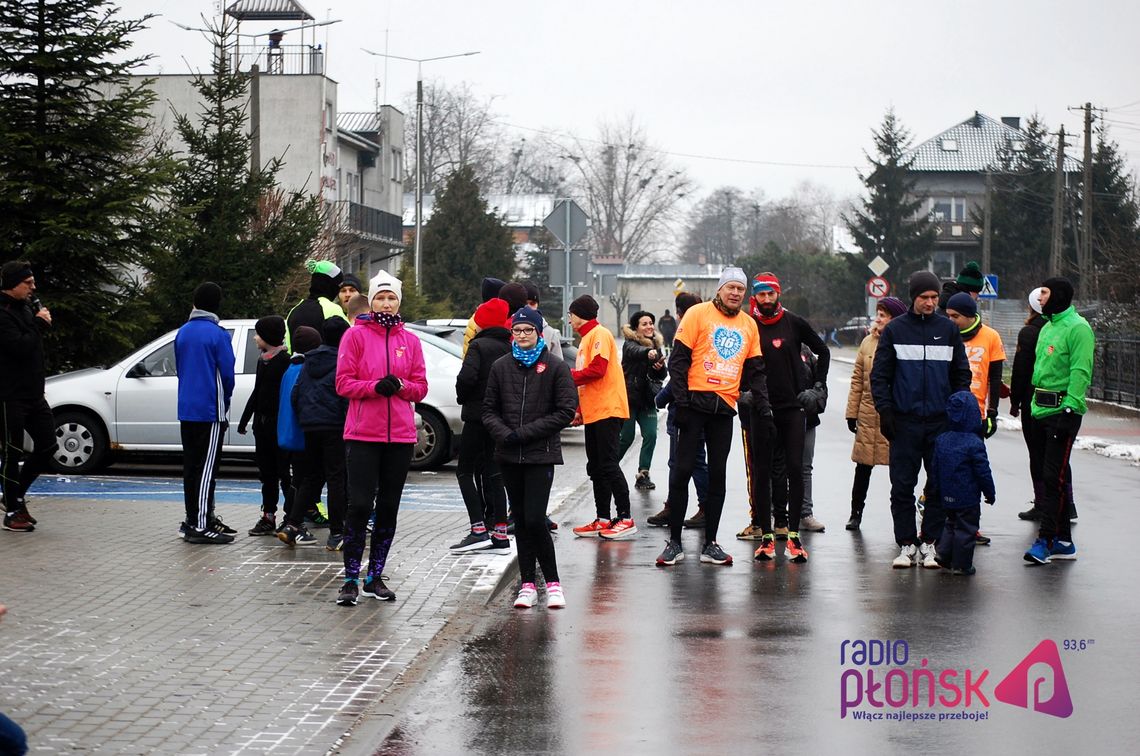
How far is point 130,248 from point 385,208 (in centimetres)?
4593

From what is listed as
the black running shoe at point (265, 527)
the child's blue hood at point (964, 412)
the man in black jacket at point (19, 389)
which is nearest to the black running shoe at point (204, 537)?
the black running shoe at point (265, 527)

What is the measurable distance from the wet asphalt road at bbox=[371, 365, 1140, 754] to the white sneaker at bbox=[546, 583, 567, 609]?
0.11m

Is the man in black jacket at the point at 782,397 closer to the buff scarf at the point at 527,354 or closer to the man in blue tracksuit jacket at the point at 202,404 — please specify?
the buff scarf at the point at 527,354

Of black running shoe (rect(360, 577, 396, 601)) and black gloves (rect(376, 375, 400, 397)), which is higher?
black gloves (rect(376, 375, 400, 397))

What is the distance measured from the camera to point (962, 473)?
988cm

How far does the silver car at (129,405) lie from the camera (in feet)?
51.3

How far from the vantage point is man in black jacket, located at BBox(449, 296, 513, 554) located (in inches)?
404

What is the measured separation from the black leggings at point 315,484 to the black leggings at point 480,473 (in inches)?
34.2

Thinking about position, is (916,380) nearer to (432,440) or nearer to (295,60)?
(432,440)

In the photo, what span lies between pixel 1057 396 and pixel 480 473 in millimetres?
4150

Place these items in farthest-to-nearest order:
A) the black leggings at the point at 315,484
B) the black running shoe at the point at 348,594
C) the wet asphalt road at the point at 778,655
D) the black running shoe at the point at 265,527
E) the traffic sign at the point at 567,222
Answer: the traffic sign at the point at 567,222
the black running shoe at the point at 265,527
the black leggings at the point at 315,484
the black running shoe at the point at 348,594
the wet asphalt road at the point at 778,655

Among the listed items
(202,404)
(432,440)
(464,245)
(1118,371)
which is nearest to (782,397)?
(202,404)

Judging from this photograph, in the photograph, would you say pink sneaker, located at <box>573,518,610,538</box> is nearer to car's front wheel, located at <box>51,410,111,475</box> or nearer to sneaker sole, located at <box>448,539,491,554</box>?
sneaker sole, located at <box>448,539,491,554</box>

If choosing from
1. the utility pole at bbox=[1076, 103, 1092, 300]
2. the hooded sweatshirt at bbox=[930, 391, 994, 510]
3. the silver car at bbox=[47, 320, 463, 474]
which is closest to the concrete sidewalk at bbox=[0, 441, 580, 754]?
the hooded sweatshirt at bbox=[930, 391, 994, 510]
